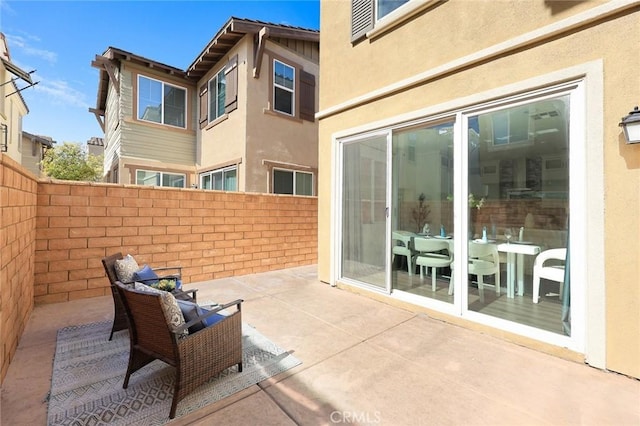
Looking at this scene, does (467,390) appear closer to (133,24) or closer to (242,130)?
(242,130)

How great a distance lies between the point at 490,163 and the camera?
12.6 feet

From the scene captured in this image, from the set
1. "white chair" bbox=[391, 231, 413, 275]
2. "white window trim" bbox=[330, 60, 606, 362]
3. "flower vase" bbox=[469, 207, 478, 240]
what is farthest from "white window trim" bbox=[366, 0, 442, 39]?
"white chair" bbox=[391, 231, 413, 275]

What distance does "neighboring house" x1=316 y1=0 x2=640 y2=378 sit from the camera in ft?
8.70

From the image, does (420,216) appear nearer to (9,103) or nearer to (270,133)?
(270,133)

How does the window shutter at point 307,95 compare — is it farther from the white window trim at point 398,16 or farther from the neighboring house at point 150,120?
the white window trim at point 398,16

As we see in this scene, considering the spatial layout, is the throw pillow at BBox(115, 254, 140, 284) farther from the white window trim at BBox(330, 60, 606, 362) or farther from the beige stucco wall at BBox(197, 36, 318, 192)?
the beige stucco wall at BBox(197, 36, 318, 192)

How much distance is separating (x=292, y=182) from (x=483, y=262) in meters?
6.14

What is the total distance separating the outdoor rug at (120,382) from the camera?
81.5 inches

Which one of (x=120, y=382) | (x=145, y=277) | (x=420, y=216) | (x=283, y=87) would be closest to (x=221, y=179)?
(x=283, y=87)

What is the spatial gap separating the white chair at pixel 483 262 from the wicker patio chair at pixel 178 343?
3.02 meters

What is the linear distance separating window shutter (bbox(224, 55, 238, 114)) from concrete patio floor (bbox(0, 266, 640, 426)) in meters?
6.43

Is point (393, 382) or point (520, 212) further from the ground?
point (520, 212)

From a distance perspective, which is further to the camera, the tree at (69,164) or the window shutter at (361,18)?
the tree at (69,164)

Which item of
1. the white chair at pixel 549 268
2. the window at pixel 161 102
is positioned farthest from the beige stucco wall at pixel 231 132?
the white chair at pixel 549 268
